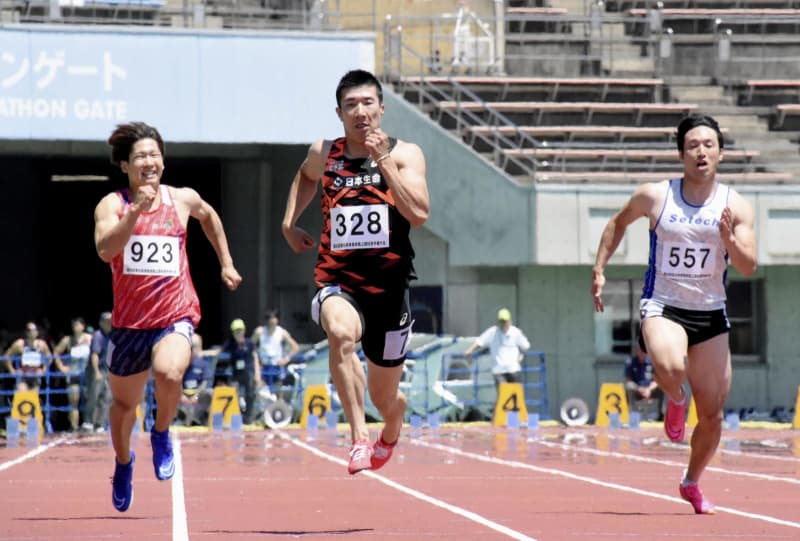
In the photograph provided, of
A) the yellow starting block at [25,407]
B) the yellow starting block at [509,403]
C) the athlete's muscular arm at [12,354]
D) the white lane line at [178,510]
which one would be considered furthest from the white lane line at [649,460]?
the athlete's muscular arm at [12,354]

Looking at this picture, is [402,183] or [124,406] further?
[124,406]

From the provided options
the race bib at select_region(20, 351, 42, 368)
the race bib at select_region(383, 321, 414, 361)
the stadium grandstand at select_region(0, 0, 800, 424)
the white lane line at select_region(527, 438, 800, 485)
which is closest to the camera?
the race bib at select_region(383, 321, 414, 361)

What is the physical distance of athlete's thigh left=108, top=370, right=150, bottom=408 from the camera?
32.0 ft

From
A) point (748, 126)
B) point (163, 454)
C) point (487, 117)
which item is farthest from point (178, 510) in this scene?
point (748, 126)

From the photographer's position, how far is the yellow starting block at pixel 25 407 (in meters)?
24.7

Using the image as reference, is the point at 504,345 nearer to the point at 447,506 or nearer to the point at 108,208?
the point at 447,506

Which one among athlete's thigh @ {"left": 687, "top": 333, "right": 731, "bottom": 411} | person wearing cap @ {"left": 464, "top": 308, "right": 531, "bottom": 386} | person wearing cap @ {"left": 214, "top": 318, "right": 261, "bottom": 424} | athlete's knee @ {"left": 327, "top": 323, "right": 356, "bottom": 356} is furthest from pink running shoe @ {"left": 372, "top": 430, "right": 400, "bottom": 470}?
person wearing cap @ {"left": 464, "top": 308, "right": 531, "bottom": 386}

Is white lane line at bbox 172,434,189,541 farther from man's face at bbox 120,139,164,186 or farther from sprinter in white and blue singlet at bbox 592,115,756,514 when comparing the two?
sprinter in white and blue singlet at bbox 592,115,756,514

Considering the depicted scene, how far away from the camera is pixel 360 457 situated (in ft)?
29.4

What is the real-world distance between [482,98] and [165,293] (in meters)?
21.1

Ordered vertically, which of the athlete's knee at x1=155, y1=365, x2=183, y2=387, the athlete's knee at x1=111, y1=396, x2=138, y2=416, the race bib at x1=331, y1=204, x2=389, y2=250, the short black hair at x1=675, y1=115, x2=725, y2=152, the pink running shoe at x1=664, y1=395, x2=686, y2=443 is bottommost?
the pink running shoe at x1=664, y1=395, x2=686, y2=443

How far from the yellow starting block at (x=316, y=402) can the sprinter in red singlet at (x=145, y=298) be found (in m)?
15.6

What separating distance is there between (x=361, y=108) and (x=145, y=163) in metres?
1.29

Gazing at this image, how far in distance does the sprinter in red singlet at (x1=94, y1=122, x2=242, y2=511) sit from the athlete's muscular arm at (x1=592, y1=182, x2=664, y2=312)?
2.26 m
